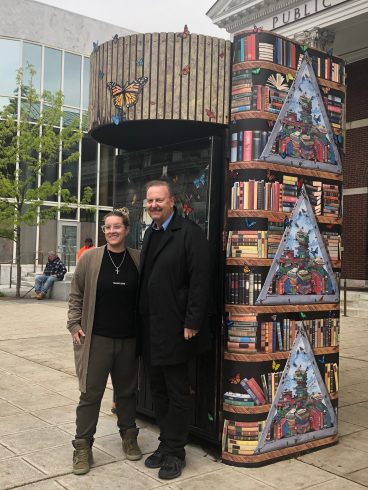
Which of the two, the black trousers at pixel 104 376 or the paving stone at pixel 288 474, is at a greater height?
the black trousers at pixel 104 376

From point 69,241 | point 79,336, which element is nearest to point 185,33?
point 79,336

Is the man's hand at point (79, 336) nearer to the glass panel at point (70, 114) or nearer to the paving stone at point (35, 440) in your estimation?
the paving stone at point (35, 440)

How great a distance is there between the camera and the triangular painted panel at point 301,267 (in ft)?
13.7

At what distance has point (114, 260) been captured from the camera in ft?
13.5

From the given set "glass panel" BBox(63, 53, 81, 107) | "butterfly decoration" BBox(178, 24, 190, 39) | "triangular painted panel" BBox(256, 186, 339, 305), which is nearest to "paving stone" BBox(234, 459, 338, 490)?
"triangular painted panel" BBox(256, 186, 339, 305)

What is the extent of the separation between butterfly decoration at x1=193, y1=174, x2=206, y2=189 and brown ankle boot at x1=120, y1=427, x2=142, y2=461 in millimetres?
1925

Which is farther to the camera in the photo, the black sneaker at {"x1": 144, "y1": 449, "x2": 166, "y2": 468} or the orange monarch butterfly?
the orange monarch butterfly

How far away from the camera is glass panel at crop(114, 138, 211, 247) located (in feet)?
14.4

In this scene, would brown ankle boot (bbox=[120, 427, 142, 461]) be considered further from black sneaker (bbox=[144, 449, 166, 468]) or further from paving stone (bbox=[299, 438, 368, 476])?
paving stone (bbox=[299, 438, 368, 476])

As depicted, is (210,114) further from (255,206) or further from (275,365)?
(275,365)

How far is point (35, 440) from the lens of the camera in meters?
4.57

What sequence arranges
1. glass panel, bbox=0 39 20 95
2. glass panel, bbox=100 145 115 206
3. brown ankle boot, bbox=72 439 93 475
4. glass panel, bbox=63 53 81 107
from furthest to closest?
glass panel, bbox=100 145 115 206, glass panel, bbox=63 53 81 107, glass panel, bbox=0 39 20 95, brown ankle boot, bbox=72 439 93 475

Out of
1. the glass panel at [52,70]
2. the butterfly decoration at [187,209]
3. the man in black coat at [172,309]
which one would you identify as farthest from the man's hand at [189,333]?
the glass panel at [52,70]

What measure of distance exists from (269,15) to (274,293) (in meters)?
16.8
